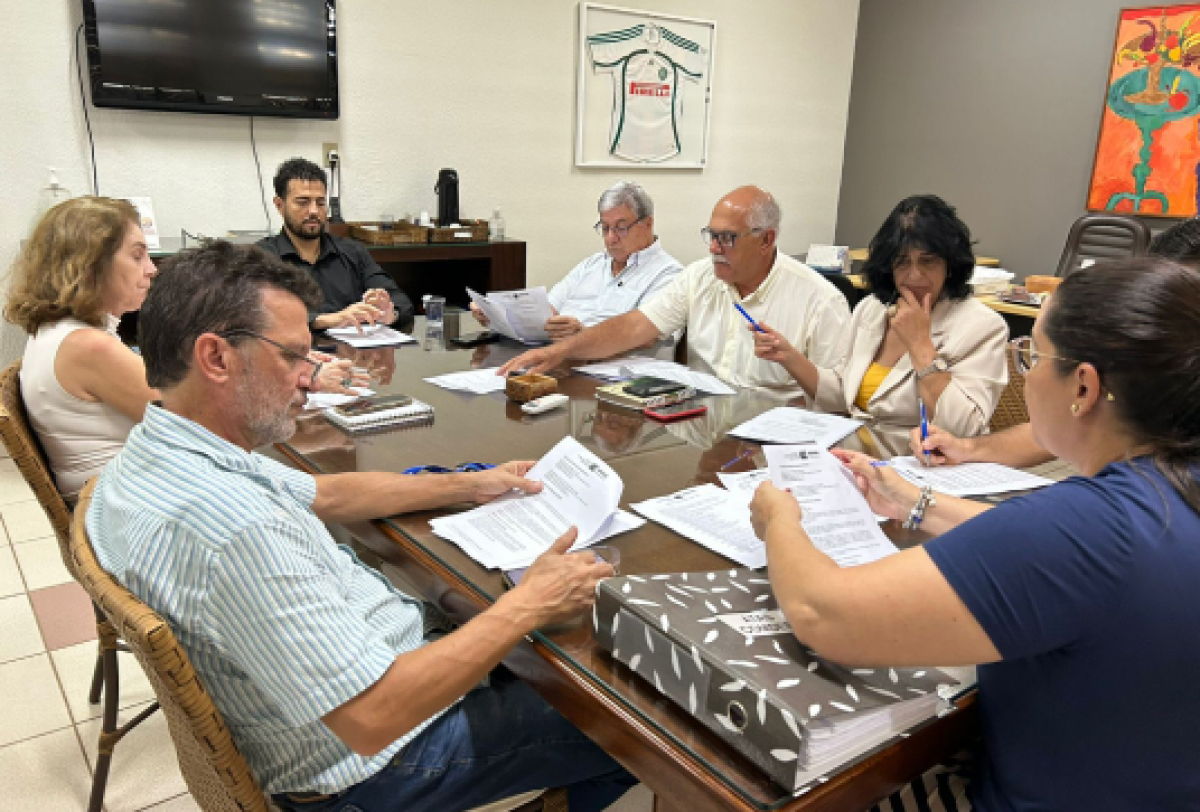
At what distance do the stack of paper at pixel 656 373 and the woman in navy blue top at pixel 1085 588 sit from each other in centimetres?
129

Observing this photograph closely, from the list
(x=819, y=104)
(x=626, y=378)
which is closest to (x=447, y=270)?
(x=626, y=378)

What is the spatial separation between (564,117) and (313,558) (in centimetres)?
451

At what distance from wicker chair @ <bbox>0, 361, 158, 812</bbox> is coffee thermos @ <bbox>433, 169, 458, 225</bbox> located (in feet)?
9.53

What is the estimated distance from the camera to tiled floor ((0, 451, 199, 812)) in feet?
6.06

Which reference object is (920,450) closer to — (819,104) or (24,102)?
(24,102)

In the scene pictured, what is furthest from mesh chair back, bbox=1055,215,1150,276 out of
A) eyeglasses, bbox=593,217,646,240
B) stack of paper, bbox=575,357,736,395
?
stack of paper, bbox=575,357,736,395

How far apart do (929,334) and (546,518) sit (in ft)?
4.08

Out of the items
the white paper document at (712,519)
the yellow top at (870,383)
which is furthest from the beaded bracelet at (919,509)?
the yellow top at (870,383)

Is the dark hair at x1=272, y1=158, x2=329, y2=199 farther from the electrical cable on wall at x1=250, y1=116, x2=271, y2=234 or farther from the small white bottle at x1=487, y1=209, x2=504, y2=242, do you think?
the small white bottle at x1=487, y1=209, x2=504, y2=242

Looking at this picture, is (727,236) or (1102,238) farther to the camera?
(1102,238)

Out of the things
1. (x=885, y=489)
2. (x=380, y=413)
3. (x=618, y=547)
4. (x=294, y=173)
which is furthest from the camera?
(x=294, y=173)

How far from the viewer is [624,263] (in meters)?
3.71

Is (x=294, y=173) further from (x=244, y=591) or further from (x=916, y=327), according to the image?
(x=244, y=591)

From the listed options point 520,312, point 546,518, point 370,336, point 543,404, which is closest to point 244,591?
point 546,518
